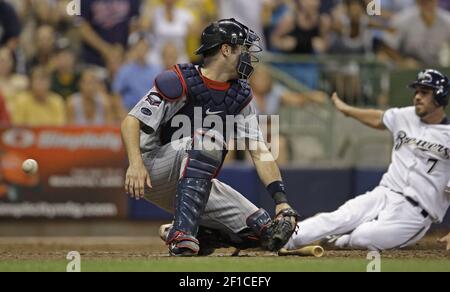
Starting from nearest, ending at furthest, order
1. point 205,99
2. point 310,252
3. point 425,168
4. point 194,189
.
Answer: point 194,189, point 205,99, point 310,252, point 425,168

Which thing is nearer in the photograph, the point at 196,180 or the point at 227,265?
the point at 227,265

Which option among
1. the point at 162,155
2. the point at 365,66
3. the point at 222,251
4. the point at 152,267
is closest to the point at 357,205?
the point at 222,251

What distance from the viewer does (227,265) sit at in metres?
6.95

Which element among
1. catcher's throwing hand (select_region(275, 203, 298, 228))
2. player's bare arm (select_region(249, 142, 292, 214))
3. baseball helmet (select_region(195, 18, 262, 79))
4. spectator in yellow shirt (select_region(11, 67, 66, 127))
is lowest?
spectator in yellow shirt (select_region(11, 67, 66, 127))

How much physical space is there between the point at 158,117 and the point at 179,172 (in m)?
0.49

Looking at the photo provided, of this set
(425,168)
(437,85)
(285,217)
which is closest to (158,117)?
(285,217)

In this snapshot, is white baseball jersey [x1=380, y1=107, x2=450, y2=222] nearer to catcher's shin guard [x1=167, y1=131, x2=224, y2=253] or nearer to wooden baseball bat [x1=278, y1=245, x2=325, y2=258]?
wooden baseball bat [x1=278, y1=245, x2=325, y2=258]

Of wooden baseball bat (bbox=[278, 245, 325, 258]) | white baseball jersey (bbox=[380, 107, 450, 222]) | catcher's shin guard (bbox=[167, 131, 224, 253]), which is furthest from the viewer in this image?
white baseball jersey (bbox=[380, 107, 450, 222])

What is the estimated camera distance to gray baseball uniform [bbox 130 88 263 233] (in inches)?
301

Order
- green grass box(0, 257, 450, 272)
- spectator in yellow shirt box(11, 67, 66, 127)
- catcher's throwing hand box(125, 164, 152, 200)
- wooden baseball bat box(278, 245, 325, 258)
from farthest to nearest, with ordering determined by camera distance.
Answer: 1. spectator in yellow shirt box(11, 67, 66, 127)
2. wooden baseball bat box(278, 245, 325, 258)
3. catcher's throwing hand box(125, 164, 152, 200)
4. green grass box(0, 257, 450, 272)

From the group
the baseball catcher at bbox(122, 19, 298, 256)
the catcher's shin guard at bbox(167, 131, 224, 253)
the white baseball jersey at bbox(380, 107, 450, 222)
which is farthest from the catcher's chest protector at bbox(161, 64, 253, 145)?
the white baseball jersey at bbox(380, 107, 450, 222)

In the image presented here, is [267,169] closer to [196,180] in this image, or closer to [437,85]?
[196,180]

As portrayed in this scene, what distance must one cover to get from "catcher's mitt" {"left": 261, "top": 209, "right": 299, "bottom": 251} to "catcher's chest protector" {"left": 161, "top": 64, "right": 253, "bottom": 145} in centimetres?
78

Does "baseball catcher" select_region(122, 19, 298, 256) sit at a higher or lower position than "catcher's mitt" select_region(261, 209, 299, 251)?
higher
